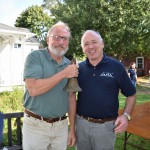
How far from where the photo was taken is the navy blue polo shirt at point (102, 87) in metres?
3.53

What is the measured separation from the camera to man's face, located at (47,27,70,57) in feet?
11.1

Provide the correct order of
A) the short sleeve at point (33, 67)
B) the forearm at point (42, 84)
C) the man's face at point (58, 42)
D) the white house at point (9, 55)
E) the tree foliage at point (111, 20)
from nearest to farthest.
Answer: the forearm at point (42, 84) → the short sleeve at point (33, 67) → the man's face at point (58, 42) → the white house at point (9, 55) → the tree foliage at point (111, 20)

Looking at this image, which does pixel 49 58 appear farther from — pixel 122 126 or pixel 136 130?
pixel 136 130

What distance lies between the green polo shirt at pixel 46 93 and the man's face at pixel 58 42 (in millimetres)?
114

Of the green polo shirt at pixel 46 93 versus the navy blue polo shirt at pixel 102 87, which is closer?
the green polo shirt at pixel 46 93

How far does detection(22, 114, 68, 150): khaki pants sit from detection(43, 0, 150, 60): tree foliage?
2328 centimetres

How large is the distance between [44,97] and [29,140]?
59 centimetres

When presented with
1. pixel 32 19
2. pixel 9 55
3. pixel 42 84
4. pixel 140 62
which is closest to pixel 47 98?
pixel 42 84

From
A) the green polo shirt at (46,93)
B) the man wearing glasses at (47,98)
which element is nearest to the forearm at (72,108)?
the man wearing glasses at (47,98)

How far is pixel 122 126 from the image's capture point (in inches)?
137

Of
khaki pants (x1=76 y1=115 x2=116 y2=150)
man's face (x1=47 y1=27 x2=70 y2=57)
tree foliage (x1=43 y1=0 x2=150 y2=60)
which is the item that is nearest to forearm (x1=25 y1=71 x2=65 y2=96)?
man's face (x1=47 y1=27 x2=70 y2=57)

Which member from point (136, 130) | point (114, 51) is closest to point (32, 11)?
point (114, 51)

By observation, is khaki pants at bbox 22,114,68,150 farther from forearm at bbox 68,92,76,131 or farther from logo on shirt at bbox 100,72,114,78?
logo on shirt at bbox 100,72,114,78

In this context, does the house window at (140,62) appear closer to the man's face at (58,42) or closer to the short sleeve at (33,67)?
the man's face at (58,42)
